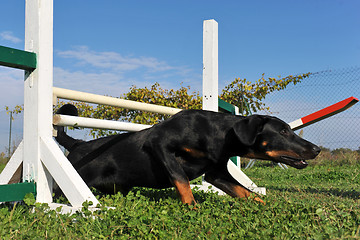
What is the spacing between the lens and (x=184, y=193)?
2.50 meters

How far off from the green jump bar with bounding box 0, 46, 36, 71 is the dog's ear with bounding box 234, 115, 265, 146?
1.55 meters

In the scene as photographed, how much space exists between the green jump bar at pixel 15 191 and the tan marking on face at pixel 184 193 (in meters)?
1.00

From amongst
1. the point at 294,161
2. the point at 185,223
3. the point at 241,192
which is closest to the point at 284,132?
the point at 294,161

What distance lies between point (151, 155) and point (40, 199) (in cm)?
86

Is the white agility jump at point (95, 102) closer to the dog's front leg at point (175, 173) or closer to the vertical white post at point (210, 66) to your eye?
the dog's front leg at point (175, 173)

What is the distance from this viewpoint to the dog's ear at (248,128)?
2.67 meters

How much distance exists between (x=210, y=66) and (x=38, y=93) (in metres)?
1.94

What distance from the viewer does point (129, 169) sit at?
2869 millimetres

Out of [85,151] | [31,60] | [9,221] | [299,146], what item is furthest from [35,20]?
[299,146]

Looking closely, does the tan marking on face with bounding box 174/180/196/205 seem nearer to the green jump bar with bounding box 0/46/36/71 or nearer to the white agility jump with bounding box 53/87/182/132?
the white agility jump with bounding box 53/87/182/132

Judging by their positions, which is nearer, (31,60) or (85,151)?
(31,60)

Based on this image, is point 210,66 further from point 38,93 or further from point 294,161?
point 38,93

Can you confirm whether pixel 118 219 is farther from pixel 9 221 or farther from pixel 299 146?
pixel 299 146

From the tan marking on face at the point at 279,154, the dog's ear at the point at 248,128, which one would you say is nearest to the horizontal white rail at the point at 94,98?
the dog's ear at the point at 248,128
